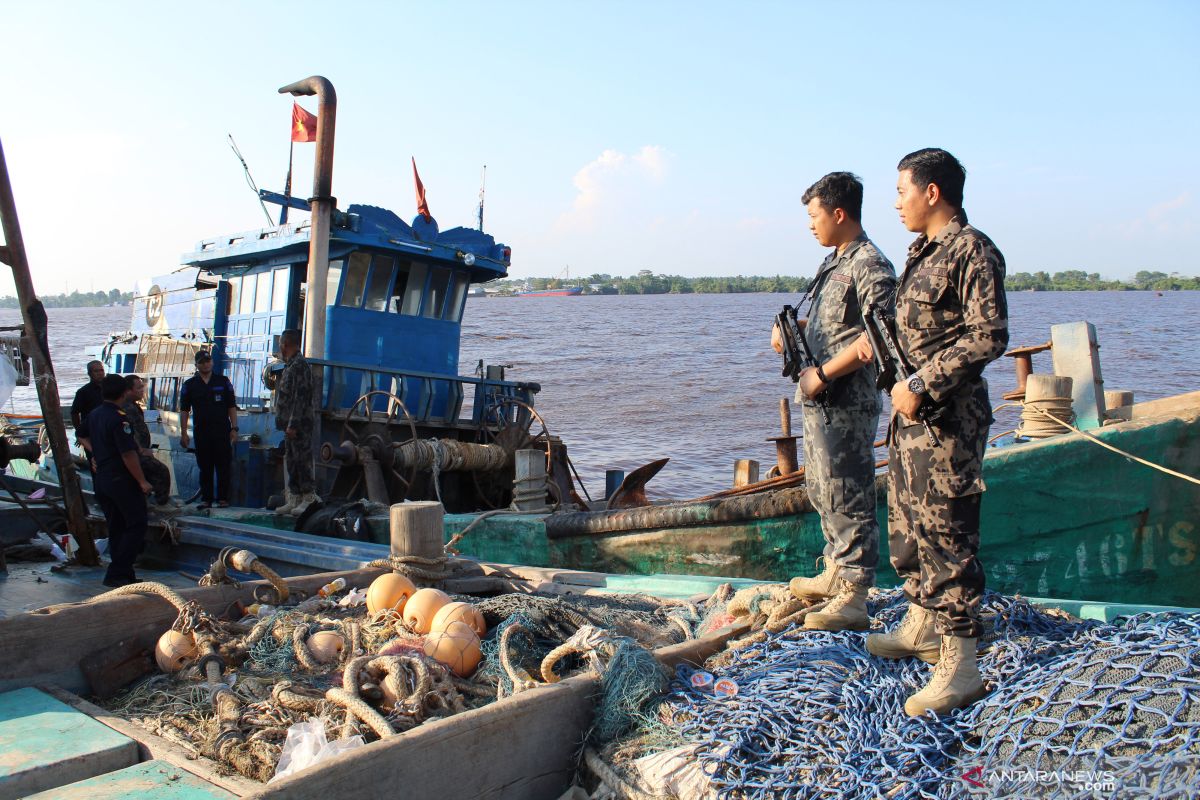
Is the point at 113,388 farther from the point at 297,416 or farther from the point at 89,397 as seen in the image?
the point at 89,397

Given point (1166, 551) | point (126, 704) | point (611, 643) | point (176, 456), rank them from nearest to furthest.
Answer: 1. point (611, 643)
2. point (126, 704)
3. point (1166, 551)
4. point (176, 456)

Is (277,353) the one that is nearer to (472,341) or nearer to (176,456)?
(176,456)

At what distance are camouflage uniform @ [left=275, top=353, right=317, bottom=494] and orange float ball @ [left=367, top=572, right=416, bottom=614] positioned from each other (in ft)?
17.7

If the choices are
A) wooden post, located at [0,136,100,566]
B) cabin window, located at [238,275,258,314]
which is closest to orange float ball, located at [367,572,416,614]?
wooden post, located at [0,136,100,566]

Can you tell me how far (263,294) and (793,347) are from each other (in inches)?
395

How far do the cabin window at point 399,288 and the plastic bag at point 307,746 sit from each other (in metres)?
9.46

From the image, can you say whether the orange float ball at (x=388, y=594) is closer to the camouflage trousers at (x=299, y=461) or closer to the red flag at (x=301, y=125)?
the camouflage trousers at (x=299, y=461)

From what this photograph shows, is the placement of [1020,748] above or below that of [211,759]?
above

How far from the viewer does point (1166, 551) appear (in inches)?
245

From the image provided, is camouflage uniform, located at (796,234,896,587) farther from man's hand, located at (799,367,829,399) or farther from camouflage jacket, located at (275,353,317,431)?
camouflage jacket, located at (275,353,317,431)

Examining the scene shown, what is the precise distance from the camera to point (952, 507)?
2.98 m

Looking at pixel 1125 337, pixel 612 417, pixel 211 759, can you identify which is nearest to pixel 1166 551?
pixel 211 759

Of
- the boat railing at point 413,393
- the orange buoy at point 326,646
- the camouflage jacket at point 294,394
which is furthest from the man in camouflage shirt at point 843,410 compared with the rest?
the boat railing at point 413,393

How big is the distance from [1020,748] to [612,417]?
21623mm
